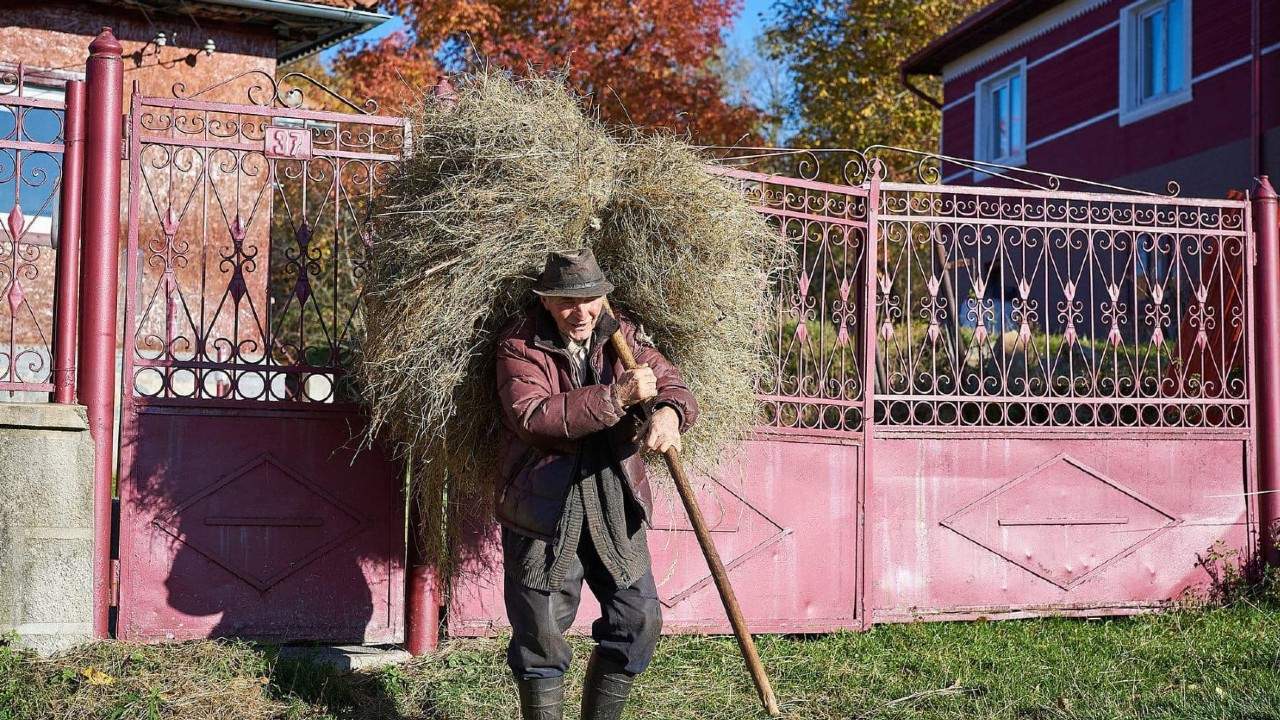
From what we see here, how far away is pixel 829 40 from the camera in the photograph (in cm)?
2294

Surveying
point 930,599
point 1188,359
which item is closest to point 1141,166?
point 1188,359

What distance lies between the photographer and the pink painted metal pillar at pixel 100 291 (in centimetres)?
522

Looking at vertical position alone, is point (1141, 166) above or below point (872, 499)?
above

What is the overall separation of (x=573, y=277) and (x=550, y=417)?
50 cm

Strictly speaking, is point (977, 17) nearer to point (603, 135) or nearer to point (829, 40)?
point (829, 40)

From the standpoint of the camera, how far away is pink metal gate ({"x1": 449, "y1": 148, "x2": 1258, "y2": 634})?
20.1 ft

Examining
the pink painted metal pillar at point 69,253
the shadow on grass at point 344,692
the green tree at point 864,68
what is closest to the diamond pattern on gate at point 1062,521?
the shadow on grass at point 344,692

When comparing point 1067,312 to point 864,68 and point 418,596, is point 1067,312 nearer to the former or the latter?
point 418,596

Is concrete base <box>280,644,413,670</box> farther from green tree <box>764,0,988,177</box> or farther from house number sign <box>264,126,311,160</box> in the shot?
green tree <box>764,0,988,177</box>

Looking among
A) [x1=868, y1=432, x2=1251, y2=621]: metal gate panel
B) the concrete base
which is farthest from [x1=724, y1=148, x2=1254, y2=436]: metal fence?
the concrete base

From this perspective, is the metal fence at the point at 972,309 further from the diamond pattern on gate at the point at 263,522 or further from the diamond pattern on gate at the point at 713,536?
the diamond pattern on gate at the point at 263,522

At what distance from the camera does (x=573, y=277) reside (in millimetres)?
4164

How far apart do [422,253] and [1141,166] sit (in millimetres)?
13606

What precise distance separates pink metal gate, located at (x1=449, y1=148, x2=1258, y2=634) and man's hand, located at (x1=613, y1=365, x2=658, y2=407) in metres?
1.78
